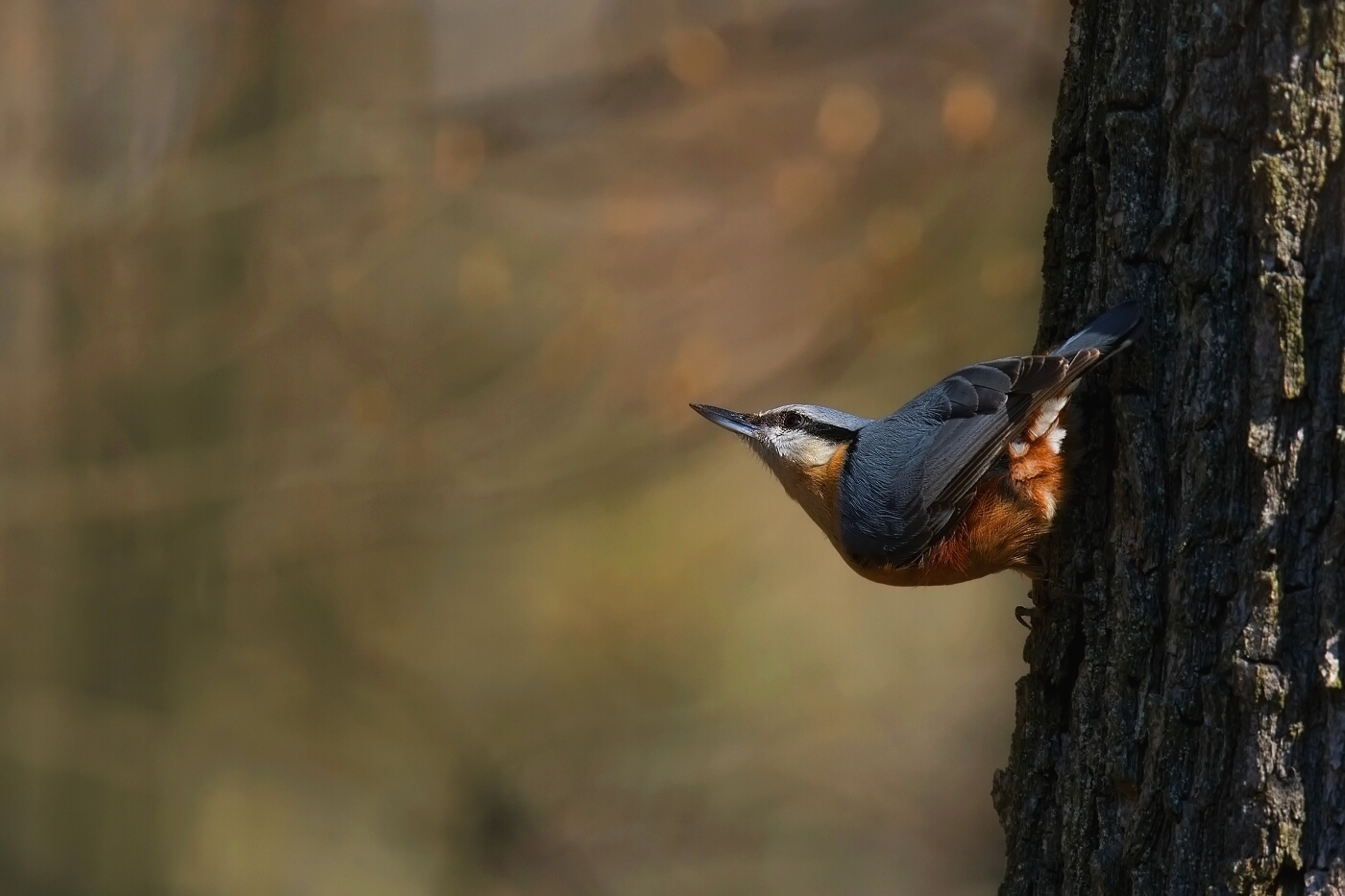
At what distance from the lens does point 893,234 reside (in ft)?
16.4

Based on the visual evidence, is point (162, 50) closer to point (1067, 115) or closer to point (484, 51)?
point (484, 51)

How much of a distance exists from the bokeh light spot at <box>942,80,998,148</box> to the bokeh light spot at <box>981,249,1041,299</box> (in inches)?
19.6

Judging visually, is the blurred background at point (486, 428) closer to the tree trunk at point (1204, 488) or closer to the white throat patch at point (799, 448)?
the white throat patch at point (799, 448)

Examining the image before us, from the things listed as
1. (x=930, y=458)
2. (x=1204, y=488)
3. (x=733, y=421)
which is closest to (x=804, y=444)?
(x=733, y=421)

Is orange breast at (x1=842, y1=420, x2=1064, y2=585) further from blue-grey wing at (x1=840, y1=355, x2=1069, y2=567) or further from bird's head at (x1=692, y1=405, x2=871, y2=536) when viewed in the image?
bird's head at (x1=692, y1=405, x2=871, y2=536)

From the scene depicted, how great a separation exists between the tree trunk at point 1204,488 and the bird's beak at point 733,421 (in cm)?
113

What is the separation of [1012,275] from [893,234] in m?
0.51

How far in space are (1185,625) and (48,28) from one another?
478 cm

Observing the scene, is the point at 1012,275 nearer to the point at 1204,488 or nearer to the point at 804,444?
the point at 804,444

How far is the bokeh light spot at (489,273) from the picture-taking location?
5.24 metres

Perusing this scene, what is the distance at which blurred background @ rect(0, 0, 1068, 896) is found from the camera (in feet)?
15.9

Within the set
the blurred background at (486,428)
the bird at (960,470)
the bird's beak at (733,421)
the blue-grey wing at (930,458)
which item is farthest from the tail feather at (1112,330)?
the blurred background at (486,428)

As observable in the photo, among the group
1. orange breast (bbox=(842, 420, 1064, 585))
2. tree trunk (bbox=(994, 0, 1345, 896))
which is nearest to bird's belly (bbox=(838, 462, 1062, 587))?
orange breast (bbox=(842, 420, 1064, 585))

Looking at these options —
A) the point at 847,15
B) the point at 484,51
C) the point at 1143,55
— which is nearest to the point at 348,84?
the point at 484,51
